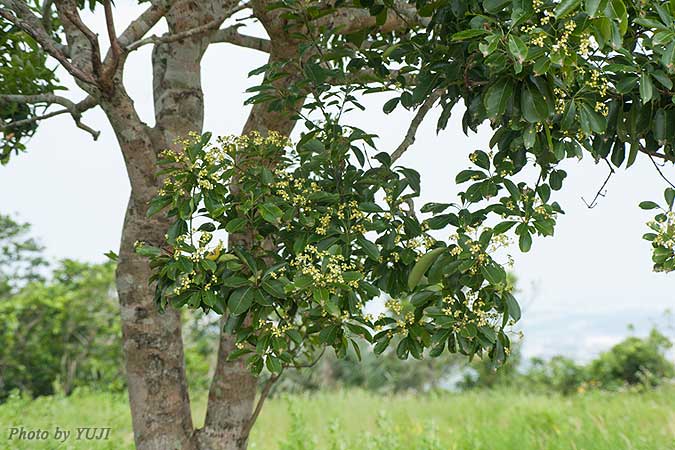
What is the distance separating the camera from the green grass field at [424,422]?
163 inches

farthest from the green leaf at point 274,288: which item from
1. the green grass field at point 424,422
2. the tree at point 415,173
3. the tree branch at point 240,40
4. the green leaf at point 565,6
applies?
the green grass field at point 424,422

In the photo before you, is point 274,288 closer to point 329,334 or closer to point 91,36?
point 329,334

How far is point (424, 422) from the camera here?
522cm

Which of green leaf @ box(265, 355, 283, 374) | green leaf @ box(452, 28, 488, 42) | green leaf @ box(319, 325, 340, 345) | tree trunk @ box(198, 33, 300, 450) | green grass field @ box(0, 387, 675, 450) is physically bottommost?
green grass field @ box(0, 387, 675, 450)

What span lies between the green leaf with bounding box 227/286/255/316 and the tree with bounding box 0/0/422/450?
2.61 feet

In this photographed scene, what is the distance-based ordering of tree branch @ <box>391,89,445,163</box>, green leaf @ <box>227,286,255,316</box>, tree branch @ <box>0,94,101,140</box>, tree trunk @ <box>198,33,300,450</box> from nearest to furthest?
green leaf @ <box>227,286,255,316</box> < tree branch @ <box>391,89,445,163</box> < tree branch @ <box>0,94,101,140</box> < tree trunk @ <box>198,33,300,450</box>

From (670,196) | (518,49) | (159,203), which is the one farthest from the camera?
(670,196)

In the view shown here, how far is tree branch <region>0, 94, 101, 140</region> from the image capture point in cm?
287

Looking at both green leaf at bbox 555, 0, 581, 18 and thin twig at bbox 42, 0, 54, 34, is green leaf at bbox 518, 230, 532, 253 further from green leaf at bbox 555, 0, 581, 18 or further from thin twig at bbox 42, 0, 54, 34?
thin twig at bbox 42, 0, 54, 34

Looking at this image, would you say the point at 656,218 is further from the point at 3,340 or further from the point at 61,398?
the point at 3,340

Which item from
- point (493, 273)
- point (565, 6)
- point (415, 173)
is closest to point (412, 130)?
point (415, 173)

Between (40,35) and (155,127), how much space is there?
844 millimetres

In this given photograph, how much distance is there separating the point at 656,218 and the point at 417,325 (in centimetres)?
87

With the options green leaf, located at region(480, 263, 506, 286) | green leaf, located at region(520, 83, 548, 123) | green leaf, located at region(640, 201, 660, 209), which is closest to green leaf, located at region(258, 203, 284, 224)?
green leaf, located at region(480, 263, 506, 286)
